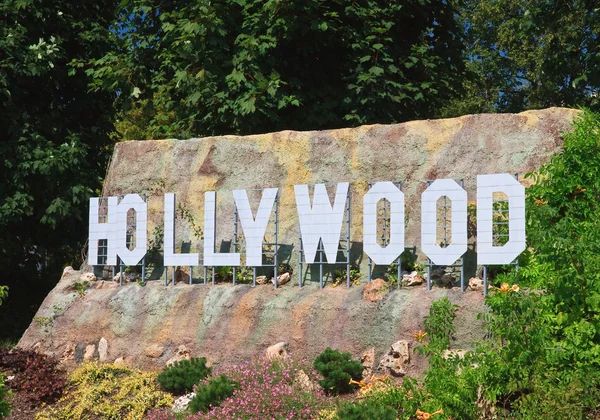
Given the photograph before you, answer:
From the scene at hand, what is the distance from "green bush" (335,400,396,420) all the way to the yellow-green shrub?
129 inches

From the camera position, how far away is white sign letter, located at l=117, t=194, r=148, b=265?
14.3 meters

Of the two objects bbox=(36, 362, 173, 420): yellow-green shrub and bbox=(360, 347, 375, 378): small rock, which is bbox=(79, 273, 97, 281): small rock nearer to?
bbox=(36, 362, 173, 420): yellow-green shrub

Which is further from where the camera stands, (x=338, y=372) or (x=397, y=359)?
(x=397, y=359)

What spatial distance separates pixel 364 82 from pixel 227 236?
447cm

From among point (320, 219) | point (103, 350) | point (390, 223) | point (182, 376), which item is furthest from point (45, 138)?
point (390, 223)

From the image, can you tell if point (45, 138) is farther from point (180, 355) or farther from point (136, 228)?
point (180, 355)

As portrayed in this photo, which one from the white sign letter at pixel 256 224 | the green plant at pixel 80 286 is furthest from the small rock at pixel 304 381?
the green plant at pixel 80 286

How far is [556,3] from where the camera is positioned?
16922 mm

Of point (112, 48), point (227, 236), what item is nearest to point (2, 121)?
point (112, 48)

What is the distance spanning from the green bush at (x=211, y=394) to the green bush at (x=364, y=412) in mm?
1802

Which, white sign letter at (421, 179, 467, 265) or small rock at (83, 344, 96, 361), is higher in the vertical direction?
white sign letter at (421, 179, 467, 265)

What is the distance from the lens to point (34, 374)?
13.0 m

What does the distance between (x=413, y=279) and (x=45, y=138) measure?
10.3 m

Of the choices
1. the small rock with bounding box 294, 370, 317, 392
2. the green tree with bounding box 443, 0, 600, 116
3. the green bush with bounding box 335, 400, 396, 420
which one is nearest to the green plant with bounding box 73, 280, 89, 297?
the small rock with bounding box 294, 370, 317, 392
